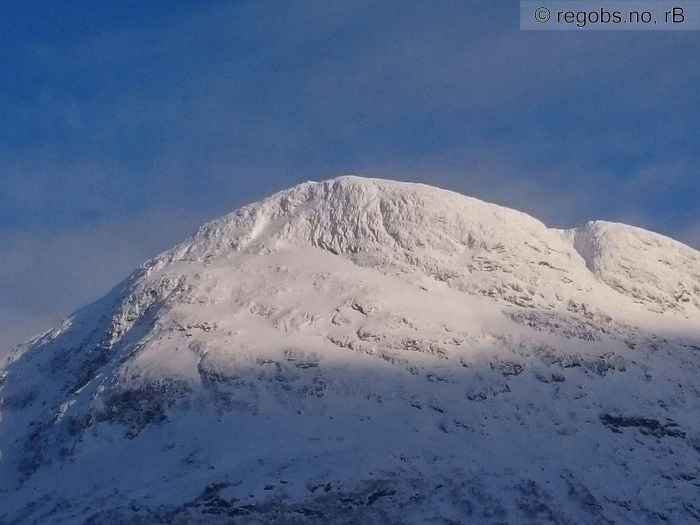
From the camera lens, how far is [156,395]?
76.5 meters

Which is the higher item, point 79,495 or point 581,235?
point 581,235

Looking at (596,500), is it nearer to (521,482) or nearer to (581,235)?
(521,482)

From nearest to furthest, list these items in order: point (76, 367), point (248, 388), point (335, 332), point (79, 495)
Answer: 1. point (79, 495)
2. point (248, 388)
3. point (335, 332)
4. point (76, 367)

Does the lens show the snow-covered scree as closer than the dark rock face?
Yes

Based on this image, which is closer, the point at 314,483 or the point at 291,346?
the point at 314,483

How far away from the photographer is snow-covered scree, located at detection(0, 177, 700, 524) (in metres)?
66.7

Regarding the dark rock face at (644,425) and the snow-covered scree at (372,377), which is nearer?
the snow-covered scree at (372,377)

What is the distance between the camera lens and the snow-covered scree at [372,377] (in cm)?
6669

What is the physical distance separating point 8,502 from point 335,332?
79.7ft

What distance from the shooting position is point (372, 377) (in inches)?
3041

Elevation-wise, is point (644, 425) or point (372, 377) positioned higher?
point (372, 377)

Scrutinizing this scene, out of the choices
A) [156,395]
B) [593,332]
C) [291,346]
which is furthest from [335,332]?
[593,332]

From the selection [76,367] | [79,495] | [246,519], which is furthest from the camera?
[76,367]

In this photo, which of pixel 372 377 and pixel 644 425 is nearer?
pixel 644 425
